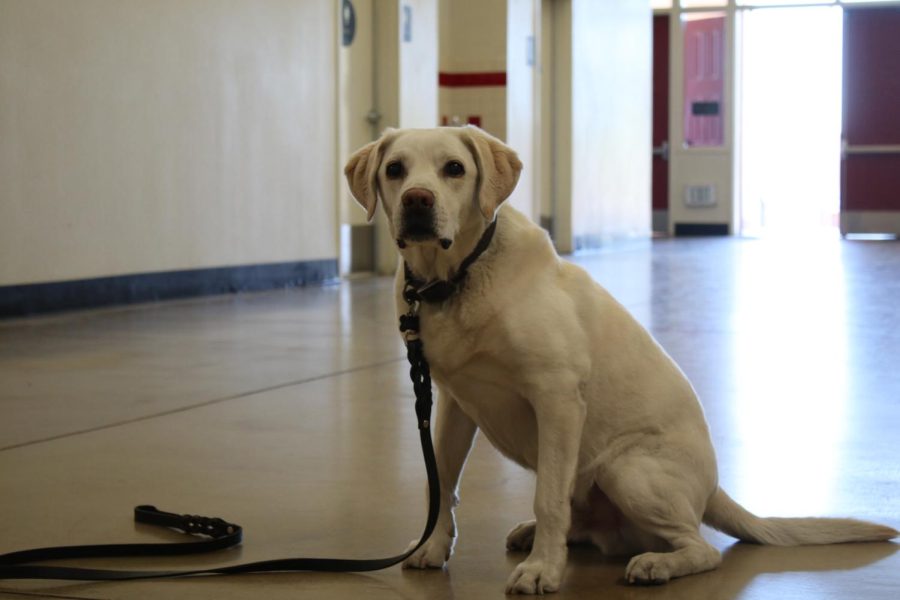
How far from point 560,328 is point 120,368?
3571 millimetres

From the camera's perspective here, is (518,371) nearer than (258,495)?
Yes

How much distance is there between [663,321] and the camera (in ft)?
25.3

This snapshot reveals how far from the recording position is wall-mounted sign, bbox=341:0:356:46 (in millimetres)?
11406

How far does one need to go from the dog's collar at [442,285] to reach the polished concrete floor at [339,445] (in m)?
0.55

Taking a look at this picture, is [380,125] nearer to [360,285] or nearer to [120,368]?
[360,285]

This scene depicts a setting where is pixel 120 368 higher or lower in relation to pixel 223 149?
lower

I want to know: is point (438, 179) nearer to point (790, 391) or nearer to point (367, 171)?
point (367, 171)

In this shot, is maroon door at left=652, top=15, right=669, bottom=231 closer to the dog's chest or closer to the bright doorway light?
the bright doorway light

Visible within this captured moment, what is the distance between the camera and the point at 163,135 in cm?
893

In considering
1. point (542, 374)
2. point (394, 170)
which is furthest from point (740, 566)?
point (394, 170)

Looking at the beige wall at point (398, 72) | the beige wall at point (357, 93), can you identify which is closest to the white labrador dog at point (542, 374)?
the beige wall at point (357, 93)

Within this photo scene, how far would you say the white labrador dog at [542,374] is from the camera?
2529 millimetres

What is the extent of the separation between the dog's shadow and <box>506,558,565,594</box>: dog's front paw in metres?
0.07

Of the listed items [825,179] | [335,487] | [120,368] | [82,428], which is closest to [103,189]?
[120,368]
